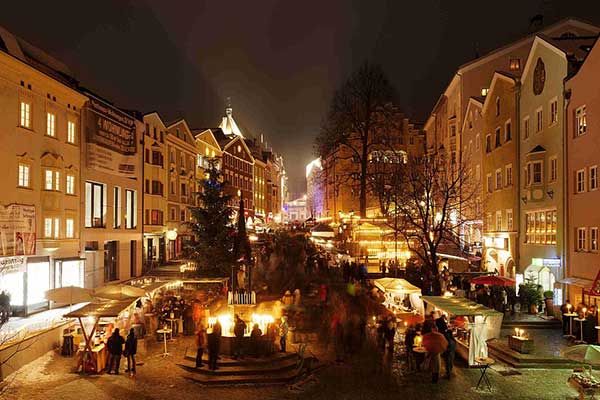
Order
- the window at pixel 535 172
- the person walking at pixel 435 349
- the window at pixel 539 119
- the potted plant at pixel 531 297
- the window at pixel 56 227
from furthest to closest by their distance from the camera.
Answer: the window at pixel 539 119 → the window at pixel 535 172 → the window at pixel 56 227 → the potted plant at pixel 531 297 → the person walking at pixel 435 349

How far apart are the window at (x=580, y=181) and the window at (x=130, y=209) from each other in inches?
1079

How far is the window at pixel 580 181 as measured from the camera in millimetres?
23469

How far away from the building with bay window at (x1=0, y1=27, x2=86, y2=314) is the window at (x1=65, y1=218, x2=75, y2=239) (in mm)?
53

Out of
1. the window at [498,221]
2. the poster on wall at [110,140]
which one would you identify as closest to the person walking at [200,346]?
the poster on wall at [110,140]

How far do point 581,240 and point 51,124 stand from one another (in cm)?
2568

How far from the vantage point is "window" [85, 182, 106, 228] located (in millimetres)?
31234

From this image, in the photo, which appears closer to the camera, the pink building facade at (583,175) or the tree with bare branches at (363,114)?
the pink building facade at (583,175)

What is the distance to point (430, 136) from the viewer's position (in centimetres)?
6656


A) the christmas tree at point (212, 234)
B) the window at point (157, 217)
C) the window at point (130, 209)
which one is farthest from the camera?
the window at point (157, 217)

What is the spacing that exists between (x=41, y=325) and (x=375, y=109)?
108 feet

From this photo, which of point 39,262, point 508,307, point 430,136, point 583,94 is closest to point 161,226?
point 39,262

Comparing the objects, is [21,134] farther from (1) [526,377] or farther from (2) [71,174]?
(1) [526,377]

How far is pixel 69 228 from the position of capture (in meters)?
28.4

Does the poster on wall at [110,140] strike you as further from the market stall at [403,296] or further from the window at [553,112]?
the window at [553,112]
